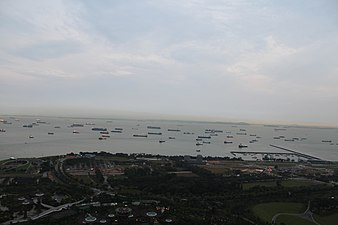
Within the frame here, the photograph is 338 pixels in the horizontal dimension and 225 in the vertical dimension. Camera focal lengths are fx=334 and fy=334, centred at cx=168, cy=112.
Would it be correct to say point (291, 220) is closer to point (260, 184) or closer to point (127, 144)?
point (260, 184)

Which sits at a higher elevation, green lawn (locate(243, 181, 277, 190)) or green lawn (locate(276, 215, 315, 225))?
green lawn (locate(243, 181, 277, 190))

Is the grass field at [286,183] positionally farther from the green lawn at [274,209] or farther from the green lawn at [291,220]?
the green lawn at [291,220]

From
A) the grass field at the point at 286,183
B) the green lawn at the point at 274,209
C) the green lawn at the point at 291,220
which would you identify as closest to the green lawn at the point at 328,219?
the green lawn at the point at 291,220

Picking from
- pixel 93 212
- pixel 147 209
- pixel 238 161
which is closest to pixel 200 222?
pixel 147 209

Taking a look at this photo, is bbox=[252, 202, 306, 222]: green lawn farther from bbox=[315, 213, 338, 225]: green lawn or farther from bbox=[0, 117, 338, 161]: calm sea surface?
bbox=[0, 117, 338, 161]: calm sea surface

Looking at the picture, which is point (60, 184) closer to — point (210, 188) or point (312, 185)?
point (210, 188)

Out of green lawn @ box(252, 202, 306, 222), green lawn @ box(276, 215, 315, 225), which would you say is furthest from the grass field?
green lawn @ box(276, 215, 315, 225)

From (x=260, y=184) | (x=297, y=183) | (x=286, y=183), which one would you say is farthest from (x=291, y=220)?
(x=297, y=183)
